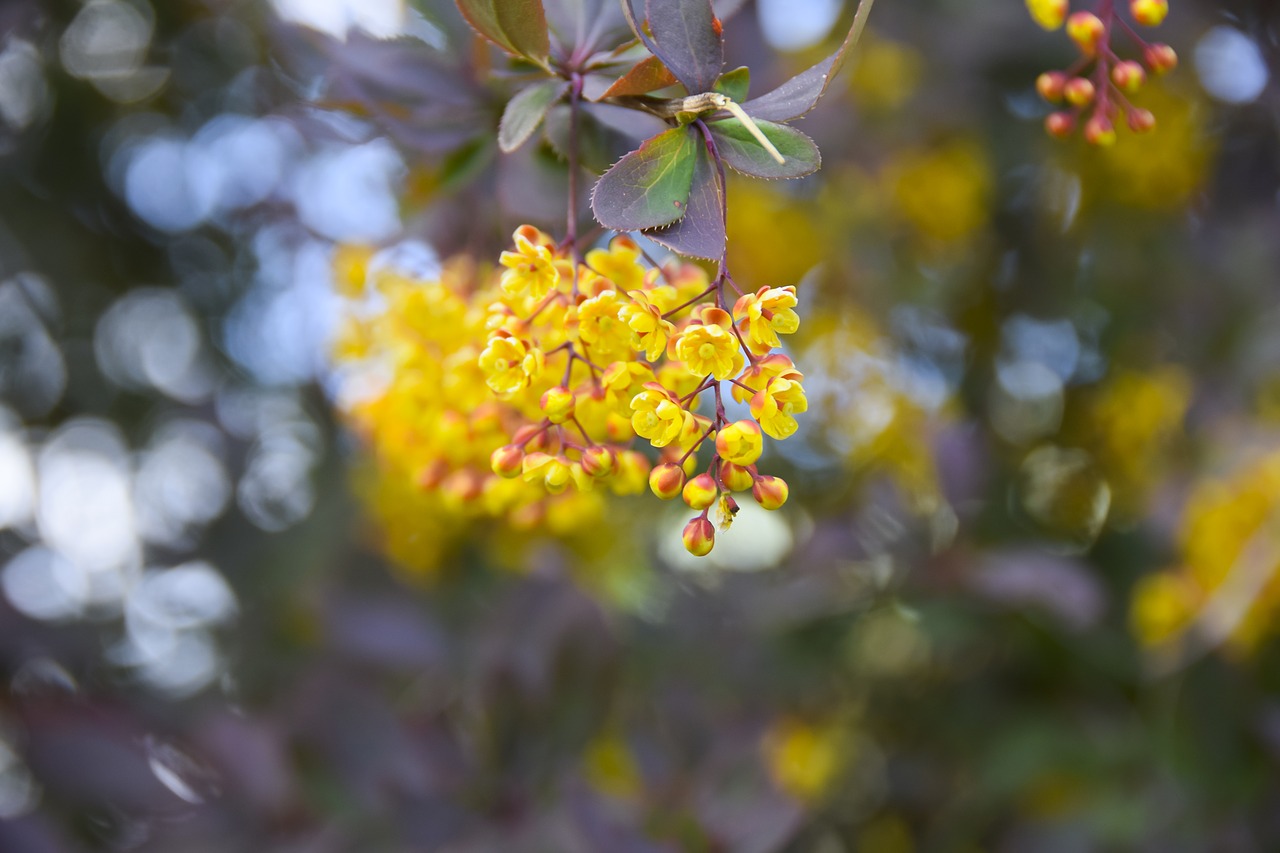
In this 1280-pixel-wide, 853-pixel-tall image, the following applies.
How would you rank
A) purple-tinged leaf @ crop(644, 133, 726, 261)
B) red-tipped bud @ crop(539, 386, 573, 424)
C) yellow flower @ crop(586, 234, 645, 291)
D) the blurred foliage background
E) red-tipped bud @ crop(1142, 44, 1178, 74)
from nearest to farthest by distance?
1. purple-tinged leaf @ crop(644, 133, 726, 261)
2. red-tipped bud @ crop(539, 386, 573, 424)
3. yellow flower @ crop(586, 234, 645, 291)
4. red-tipped bud @ crop(1142, 44, 1178, 74)
5. the blurred foliage background

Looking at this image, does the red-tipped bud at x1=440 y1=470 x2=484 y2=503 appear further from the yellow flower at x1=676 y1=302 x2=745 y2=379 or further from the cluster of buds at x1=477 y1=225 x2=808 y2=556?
the yellow flower at x1=676 y1=302 x2=745 y2=379

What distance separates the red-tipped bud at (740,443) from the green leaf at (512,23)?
1.33 ft

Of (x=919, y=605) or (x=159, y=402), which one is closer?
(x=919, y=605)

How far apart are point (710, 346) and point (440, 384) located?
529mm


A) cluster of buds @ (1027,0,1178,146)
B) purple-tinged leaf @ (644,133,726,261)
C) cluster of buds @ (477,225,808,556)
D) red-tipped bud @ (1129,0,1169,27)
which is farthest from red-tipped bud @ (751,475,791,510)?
red-tipped bud @ (1129,0,1169,27)

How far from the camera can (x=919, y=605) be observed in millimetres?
2172

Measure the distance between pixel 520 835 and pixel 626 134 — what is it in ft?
3.66

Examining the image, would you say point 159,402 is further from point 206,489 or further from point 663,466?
point 663,466

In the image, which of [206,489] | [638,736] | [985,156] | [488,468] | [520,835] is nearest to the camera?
[488,468]

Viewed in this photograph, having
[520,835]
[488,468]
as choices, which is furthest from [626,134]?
[520,835]

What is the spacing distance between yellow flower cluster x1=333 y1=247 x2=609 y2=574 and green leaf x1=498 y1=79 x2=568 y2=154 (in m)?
0.13

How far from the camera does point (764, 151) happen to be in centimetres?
81

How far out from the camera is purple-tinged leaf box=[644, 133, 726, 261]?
0.78 meters

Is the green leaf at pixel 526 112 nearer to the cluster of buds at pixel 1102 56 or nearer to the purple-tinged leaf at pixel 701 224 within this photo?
the purple-tinged leaf at pixel 701 224
